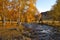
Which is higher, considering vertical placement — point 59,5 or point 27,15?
point 59,5

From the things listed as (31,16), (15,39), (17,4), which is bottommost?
(15,39)

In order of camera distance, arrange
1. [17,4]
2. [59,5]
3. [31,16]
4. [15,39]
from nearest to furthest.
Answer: [15,39] < [17,4] < [31,16] < [59,5]

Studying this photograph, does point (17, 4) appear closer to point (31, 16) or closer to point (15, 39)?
point (31, 16)

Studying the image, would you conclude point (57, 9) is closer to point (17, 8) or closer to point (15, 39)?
point (17, 8)

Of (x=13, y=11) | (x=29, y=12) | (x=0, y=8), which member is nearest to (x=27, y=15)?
(x=29, y=12)

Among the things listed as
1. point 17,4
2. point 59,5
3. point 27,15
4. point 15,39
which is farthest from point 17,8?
point 59,5

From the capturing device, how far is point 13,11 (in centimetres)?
4009

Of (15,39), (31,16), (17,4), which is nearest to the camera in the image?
(15,39)

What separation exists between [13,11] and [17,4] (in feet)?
6.52

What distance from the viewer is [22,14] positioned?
135 ft

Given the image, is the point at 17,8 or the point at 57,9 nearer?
the point at 17,8

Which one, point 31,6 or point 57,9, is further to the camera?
point 57,9

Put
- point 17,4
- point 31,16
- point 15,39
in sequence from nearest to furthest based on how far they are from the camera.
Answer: point 15,39 → point 17,4 → point 31,16

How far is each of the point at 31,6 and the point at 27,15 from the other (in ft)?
7.99
